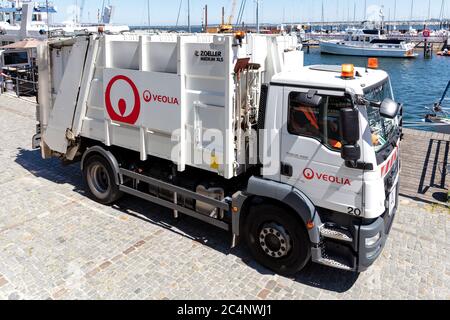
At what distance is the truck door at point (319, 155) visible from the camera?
496 cm

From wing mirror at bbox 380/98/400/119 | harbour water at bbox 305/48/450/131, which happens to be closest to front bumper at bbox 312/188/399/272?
wing mirror at bbox 380/98/400/119

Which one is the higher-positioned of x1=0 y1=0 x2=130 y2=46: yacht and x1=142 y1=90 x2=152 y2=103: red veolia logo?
x1=0 y1=0 x2=130 y2=46: yacht

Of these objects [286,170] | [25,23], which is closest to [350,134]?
[286,170]

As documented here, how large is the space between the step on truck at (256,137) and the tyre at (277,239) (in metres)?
0.02

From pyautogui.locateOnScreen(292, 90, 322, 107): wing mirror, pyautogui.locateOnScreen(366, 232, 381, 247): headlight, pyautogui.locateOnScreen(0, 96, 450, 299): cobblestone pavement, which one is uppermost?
pyautogui.locateOnScreen(292, 90, 322, 107): wing mirror

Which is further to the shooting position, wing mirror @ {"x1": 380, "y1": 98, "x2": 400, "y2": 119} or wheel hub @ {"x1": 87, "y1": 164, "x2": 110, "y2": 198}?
wheel hub @ {"x1": 87, "y1": 164, "x2": 110, "y2": 198}

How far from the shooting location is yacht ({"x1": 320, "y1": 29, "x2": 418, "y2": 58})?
62.2 metres

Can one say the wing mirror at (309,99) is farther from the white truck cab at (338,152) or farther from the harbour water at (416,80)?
the harbour water at (416,80)

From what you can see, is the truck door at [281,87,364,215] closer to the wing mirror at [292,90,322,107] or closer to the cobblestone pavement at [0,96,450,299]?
the wing mirror at [292,90,322,107]

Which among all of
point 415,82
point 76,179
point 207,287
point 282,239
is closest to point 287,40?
point 282,239

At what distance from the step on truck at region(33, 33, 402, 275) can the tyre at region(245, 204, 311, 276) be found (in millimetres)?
15

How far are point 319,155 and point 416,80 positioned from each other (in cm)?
4364

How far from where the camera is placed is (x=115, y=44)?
22.8 feet
